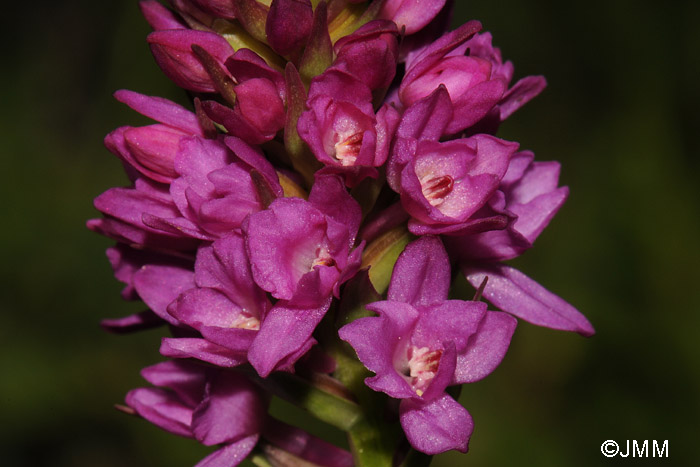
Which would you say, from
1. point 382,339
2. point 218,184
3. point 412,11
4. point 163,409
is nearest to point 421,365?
point 382,339

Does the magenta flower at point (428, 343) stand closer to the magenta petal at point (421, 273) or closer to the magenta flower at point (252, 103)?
the magenta petal at point (421, 273)

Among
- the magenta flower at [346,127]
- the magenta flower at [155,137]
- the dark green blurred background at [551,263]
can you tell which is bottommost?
the dark green blurred background at [551,263]

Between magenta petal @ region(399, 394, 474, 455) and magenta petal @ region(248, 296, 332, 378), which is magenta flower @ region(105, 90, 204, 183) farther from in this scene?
magenta petal @ region(399, 394, 474, 455)

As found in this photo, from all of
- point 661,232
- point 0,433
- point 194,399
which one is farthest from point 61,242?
point 661,232

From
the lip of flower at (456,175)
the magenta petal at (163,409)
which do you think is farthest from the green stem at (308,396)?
the lip of flower at (456,175)

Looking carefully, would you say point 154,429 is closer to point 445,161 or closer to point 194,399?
point 194,399

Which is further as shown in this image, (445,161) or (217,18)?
(217,18)

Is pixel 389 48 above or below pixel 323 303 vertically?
above

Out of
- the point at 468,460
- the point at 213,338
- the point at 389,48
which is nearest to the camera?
the point at 213,338

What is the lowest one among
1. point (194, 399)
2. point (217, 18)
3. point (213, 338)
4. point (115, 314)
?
point (115, 314)
